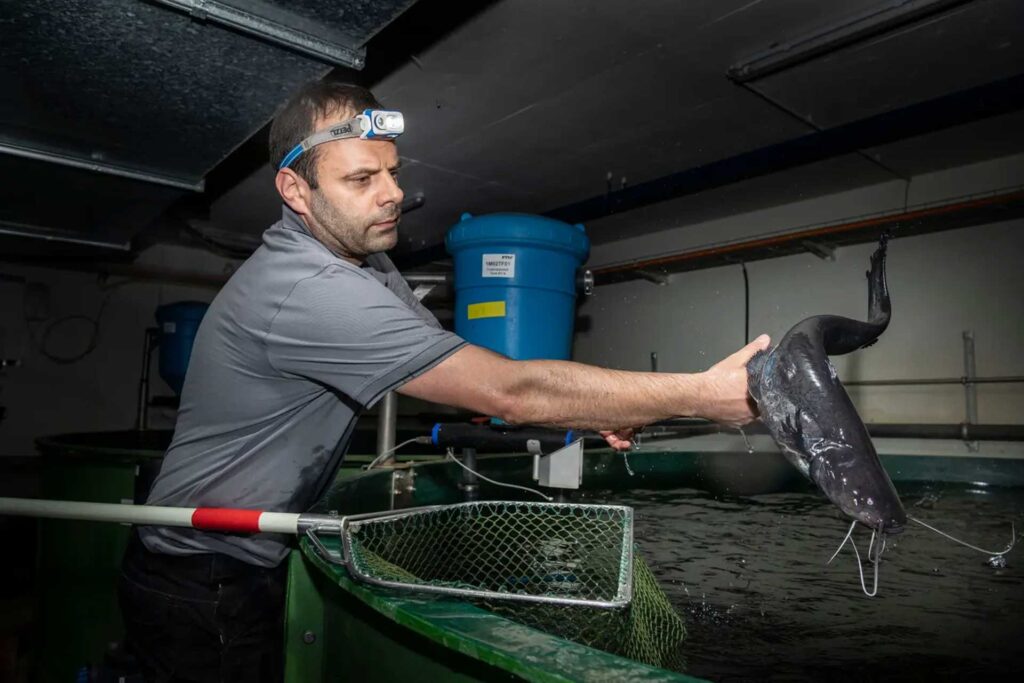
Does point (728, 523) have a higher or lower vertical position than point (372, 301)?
lower

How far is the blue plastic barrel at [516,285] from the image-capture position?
102 inches

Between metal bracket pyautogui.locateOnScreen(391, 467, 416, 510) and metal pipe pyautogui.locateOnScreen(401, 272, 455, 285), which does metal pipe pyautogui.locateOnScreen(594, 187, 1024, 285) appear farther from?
metal bracket pyautogui.locateOnScreen(391, 467, 416, 510)

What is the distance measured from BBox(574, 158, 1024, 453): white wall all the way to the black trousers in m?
3.87

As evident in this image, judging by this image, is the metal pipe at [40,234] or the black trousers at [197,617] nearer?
the black trousers at [197,617]

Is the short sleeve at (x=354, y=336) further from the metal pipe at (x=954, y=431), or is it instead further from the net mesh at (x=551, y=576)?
the metal pipe at (x=954, y=431)

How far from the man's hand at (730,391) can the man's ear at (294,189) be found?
90cm

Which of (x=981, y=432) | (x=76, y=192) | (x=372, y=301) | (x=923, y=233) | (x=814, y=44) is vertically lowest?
(x=981, y=432)

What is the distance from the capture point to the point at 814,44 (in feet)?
8.52

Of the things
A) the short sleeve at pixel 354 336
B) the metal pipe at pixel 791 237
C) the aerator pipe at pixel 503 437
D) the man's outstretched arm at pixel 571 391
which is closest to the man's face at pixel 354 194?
the short sleeve at pixel 354 336

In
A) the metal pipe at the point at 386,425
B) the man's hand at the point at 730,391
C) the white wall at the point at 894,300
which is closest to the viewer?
the man's hand at the point at 730,391

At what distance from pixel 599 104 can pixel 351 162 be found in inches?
89.5

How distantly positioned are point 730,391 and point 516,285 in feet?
5.50

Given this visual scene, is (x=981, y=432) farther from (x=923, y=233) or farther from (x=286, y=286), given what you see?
(x=286, y=286)

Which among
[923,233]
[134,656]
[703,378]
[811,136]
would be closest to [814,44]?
[811,136]
